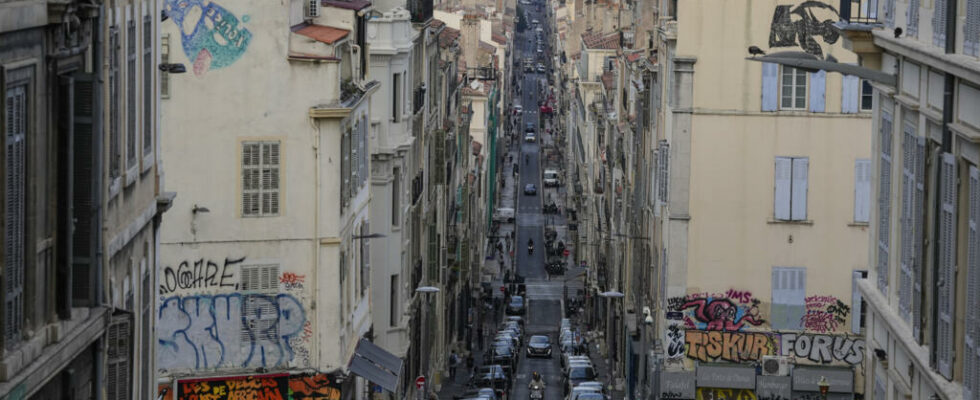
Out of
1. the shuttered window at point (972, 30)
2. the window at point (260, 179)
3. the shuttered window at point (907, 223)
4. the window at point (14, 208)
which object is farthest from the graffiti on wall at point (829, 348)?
the window at point (14, 208)

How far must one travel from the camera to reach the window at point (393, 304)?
2002 inches

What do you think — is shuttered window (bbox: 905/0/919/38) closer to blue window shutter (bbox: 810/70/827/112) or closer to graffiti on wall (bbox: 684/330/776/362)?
blue window shutter (bbox: 810/70/827/112)

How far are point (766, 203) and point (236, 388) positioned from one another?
1637 cm

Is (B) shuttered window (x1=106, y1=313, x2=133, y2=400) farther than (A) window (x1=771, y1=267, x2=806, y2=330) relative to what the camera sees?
No

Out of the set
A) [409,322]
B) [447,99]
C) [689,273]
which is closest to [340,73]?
[689,273]

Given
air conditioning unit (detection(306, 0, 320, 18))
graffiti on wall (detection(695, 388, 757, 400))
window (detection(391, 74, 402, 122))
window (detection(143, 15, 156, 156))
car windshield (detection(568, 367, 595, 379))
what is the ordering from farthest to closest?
car windshield (detection(568, 367, 595, 379))
window (detection(391, 74, 402, 122))
graffiti on wall (detection(695, 388, 757, 400))
air conditioning unit (detection(306, 0, 320, 18))
window (detection(143, 15, 156, 156))

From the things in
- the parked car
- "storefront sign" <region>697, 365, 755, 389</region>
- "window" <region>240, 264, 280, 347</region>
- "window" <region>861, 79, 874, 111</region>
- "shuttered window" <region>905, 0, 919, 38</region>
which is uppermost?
"shuttered window" <region>905, 0, 919, 38</region>

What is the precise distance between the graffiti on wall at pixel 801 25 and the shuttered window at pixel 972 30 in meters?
29.1

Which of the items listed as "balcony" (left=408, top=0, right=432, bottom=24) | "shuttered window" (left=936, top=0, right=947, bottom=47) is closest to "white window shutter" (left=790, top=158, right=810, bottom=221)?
"balcony" (left=408, top=0, right=432, bottom=24)

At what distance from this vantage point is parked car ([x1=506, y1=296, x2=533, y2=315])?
319 feet

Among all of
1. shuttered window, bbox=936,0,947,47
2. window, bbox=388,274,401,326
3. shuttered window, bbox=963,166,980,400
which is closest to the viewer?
shuttered window, bbox=963,166,980,400

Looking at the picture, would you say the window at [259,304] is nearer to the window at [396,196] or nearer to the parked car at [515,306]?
the window at [396,196]

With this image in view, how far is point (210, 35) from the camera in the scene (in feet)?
116

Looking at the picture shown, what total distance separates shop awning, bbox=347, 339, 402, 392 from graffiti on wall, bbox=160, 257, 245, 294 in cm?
368
